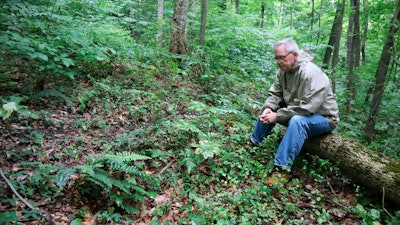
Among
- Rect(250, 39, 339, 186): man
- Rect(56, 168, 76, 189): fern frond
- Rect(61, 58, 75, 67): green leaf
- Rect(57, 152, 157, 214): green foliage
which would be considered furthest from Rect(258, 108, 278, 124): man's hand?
Rect(61, 58, 75, 67): green leaf

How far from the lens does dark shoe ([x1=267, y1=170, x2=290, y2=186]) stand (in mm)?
3731

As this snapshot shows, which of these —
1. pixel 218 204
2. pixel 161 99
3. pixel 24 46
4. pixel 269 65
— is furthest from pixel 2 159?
pixel 269 65

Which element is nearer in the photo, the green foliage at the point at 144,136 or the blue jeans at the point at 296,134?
the green foliage at the point at 144,136

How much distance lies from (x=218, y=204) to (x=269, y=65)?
7.62 m

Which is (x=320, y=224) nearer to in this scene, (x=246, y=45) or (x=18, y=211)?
(x=18, y=211)

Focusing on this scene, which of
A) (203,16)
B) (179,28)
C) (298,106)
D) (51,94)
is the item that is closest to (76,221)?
(51,94)

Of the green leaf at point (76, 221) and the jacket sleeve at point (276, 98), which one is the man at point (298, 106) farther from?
the green leaf at point (76, 221)

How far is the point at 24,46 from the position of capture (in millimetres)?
4301

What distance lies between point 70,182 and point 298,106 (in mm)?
3188

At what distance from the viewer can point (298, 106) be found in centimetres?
391

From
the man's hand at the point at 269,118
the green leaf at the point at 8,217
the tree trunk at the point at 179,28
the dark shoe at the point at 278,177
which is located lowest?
the dark shoe at the point at 278,177

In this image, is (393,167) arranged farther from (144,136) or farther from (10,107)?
(10,107)

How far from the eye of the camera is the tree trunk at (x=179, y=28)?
315 inches

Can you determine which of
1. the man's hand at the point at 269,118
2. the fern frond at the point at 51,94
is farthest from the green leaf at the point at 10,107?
the man's hand at the point at 269,118
